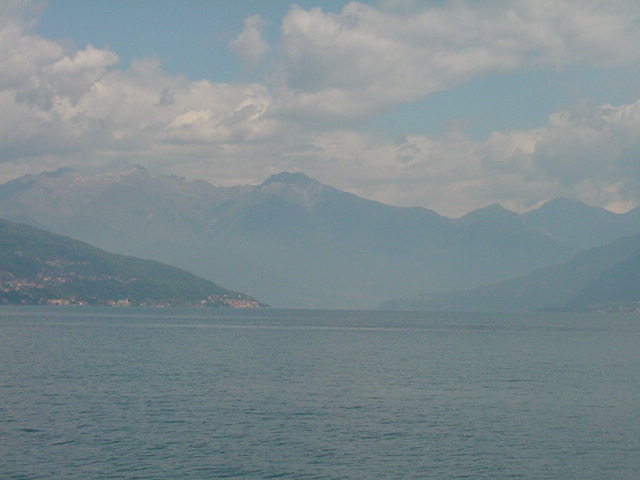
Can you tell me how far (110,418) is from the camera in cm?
7950

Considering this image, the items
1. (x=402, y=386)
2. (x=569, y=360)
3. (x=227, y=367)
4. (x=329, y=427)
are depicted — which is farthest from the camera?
(x=569, y=360)

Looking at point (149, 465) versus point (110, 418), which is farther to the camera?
point (110, 418)

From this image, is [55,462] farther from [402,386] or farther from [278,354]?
[278,354]

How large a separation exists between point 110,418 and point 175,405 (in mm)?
10415

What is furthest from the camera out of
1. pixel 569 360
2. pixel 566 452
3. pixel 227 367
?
pixel 569 360

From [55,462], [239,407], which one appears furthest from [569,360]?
[55,462]

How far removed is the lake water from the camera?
6319 centimetres

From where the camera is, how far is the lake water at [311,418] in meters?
63.2

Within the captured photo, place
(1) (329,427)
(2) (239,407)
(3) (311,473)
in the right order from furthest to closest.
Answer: (2) (239,407), (1) (329,427), (3) (311,473)

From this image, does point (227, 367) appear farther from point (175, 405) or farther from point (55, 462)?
point (55, 462)

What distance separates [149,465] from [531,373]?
8445 centimetres

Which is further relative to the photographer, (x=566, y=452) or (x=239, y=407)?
(x=239, y=407)

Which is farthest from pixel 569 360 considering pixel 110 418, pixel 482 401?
pixel 110 418

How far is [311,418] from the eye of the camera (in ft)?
271
